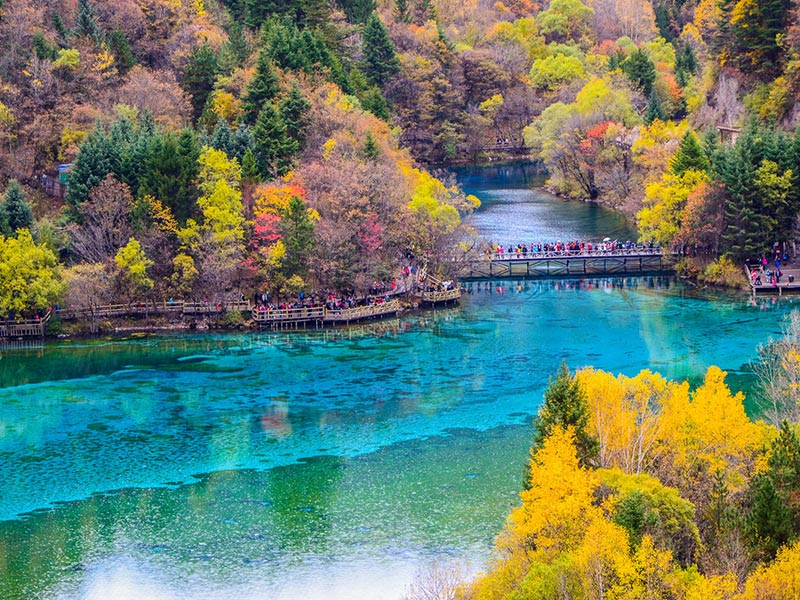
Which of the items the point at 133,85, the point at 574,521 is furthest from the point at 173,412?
the point at 133,85

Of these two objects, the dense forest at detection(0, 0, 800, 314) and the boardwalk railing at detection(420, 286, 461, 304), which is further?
the boardwalk railing at detection(420, 286, 461, 304)

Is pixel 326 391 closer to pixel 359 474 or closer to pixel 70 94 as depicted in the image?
pixel 359 474

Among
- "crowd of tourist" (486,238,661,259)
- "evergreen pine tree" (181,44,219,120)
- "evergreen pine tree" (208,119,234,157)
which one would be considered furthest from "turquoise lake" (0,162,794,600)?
"evergreen pine tree" (181,44,219,120)

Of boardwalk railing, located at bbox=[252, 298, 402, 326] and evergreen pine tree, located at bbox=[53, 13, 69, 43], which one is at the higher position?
evergreen pine tree, located at bbox=[53, 13, 69, 43]

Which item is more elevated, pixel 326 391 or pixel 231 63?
pixel 231 63

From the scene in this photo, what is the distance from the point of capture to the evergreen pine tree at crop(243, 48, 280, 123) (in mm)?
107375

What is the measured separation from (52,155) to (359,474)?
53371 millimetres

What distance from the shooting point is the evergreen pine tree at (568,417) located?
47.2 meters

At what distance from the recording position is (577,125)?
132 metres

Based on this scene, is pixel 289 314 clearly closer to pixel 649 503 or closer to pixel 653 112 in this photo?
pixel 649 503

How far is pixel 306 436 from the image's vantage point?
67.5 meters

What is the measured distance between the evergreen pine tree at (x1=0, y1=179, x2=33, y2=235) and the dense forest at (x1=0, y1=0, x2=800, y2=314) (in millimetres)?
133

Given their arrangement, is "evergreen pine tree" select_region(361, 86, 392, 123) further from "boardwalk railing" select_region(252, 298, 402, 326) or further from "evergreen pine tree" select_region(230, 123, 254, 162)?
"boardwalk railing" select_region(252, 298, 402, 326)

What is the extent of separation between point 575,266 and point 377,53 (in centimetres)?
4962
